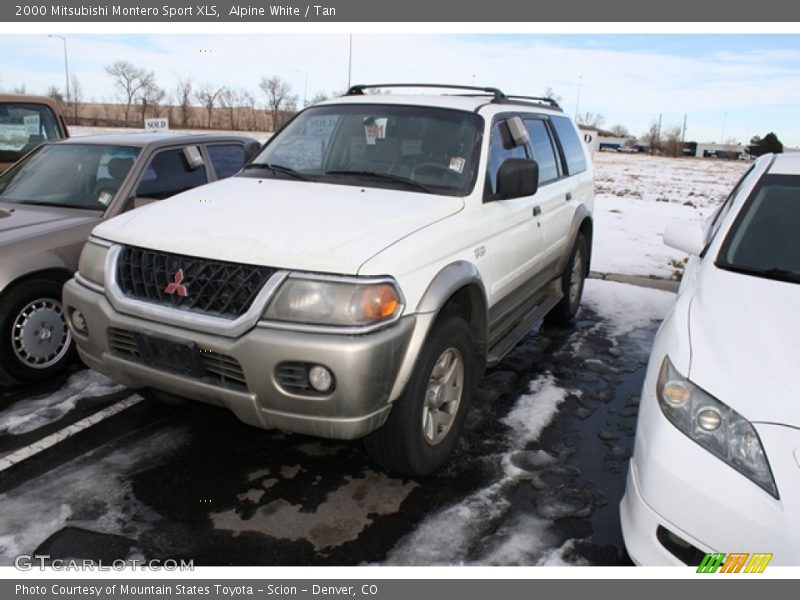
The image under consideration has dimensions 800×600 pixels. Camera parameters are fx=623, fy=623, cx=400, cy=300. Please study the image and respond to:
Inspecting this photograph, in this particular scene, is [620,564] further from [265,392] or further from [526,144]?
[526,144]

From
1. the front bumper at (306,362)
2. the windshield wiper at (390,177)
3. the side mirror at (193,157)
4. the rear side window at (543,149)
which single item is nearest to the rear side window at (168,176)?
the side mirror at (193,157)

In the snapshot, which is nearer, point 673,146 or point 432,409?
point 432,409

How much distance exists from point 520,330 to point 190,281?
246 centimetres

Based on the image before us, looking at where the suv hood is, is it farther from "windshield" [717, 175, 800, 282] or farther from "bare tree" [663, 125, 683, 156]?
"bare tree" [663, 125, 683, 156]

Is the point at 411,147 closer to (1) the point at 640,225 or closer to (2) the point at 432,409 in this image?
(2) the point at 432,409

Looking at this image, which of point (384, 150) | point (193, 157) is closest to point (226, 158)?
point (193, 157)

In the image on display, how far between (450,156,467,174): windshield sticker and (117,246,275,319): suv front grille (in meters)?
1.52

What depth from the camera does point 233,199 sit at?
3508 mm

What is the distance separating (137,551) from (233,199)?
1856 millimetres

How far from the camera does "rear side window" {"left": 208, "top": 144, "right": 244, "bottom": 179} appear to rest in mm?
5879

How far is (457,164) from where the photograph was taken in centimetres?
381

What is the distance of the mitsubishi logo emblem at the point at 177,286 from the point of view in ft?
9.55

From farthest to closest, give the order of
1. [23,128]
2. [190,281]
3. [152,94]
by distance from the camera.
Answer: [152,94] → [23,128] → [190,281]

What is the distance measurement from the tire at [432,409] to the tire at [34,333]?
2.62 m
